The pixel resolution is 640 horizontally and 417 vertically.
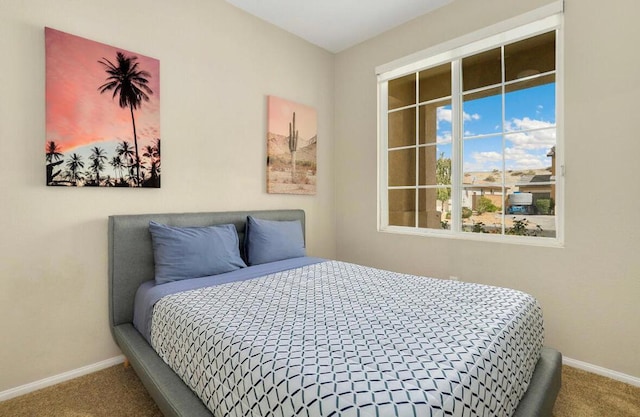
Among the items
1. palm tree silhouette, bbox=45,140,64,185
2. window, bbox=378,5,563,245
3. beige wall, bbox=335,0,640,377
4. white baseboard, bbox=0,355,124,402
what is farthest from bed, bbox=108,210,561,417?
window, bbox=378,5,563,245

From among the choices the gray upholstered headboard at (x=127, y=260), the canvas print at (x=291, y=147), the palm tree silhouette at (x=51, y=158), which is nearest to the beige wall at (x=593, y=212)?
the canvas print at (x=291, y=147)

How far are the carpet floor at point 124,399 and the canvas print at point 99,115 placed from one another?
123 centimetres

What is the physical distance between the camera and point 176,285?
195cm

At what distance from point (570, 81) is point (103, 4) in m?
3.20

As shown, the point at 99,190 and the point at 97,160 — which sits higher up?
the point at 97,160

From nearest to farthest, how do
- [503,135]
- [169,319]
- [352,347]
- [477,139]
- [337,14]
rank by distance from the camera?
[352,347] → [169,319] → [503,135] → [477,139] → [337,14]

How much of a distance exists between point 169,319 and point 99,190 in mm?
1093

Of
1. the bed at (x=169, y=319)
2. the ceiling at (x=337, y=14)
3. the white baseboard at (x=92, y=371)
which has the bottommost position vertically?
the white baseboard at (x=92, y=371)

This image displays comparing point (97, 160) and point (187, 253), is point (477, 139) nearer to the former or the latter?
point (187, 253)

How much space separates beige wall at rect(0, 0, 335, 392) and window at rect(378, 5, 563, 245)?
1224 millimetres

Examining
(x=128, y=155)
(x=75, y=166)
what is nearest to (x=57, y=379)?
(x=75, y=166)

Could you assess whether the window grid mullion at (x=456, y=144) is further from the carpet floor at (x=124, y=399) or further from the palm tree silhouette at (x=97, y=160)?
the palm tree silhouette at (x=97, y=160)

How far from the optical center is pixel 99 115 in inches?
81.4

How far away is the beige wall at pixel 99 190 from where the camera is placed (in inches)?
71.4
